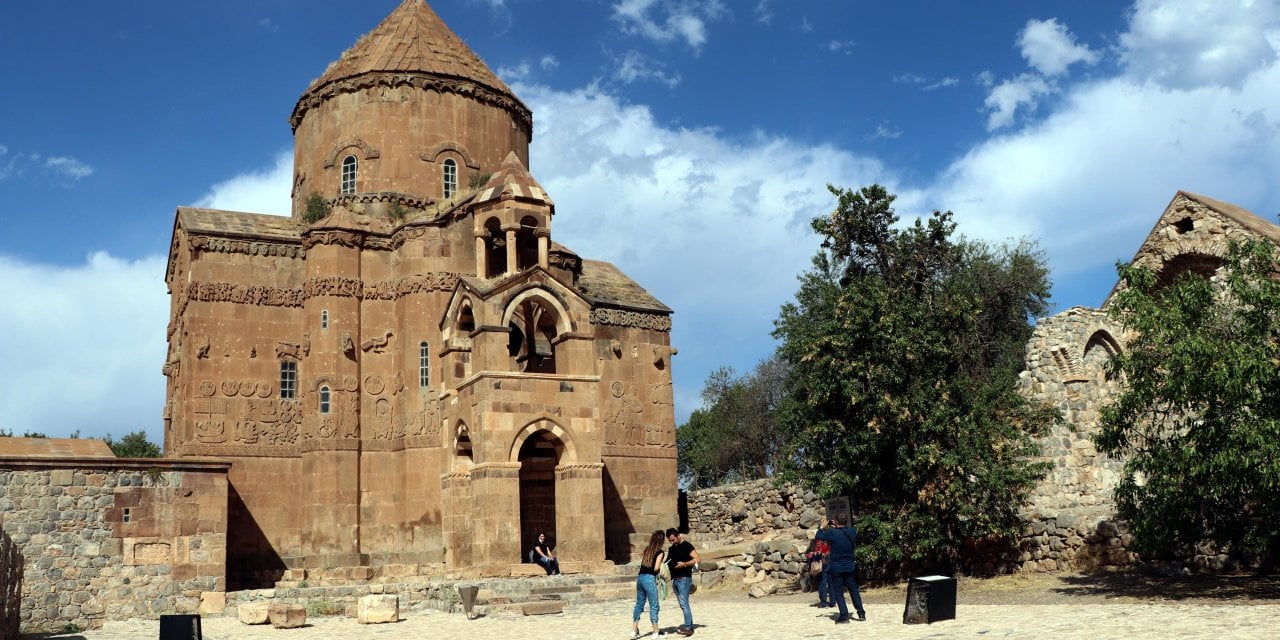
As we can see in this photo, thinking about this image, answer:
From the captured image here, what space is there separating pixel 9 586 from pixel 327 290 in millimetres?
12700

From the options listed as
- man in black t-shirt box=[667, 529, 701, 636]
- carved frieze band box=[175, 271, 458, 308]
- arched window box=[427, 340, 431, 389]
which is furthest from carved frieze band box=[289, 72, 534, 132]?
man in black t-shirt box=[667, 529, 701, 636]

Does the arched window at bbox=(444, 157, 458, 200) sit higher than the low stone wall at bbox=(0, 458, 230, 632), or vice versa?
the arched window at bbox=(444, 157, 458, 200)

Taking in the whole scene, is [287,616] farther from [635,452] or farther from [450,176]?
[450,176]

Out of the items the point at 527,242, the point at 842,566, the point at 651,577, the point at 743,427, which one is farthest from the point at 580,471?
the point at 743,427

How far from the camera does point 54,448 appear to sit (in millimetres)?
23781

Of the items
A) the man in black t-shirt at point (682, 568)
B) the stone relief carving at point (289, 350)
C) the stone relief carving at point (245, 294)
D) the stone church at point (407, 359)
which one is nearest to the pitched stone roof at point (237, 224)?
the stone church at point (407, 359)

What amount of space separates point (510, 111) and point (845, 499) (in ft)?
57.5

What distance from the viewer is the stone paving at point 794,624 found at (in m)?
12.0

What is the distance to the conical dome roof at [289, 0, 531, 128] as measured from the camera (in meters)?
30.5

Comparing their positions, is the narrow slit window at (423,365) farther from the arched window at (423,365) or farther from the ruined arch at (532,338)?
the ruined arch at (532,338)

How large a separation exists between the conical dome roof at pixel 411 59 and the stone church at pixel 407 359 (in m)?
0.11

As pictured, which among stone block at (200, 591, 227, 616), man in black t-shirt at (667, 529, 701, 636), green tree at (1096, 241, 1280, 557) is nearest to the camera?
green tree at (1096, 241, 1280, 557)

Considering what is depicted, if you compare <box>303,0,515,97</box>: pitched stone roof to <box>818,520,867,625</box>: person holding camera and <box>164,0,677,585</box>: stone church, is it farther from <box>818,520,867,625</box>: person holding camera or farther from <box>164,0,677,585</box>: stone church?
<box>818,520,867,625</box>: person holding camera

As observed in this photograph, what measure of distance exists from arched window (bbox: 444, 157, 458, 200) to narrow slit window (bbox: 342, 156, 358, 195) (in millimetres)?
2365
